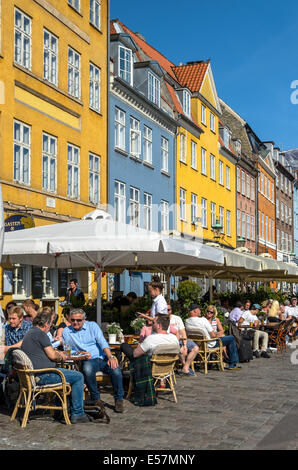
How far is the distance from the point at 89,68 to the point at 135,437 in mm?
18002

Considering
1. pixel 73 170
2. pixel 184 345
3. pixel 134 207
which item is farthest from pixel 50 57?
pixel 184 345

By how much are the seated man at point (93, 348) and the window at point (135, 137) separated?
61.3 ft

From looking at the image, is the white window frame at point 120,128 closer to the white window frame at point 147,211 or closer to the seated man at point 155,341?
the white window frame at point 147,211

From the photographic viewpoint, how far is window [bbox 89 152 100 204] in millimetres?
23188

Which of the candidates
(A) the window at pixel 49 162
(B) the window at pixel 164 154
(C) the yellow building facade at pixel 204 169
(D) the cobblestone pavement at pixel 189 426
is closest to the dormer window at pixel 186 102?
(C) the yellow building facade at pixel 204 169

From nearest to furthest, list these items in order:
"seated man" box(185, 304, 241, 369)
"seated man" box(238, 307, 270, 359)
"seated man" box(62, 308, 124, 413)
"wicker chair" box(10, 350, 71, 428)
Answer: "wicker chair" box(10, 350, 71, 428)
"seated man" box(62, 308, 124, 413)
"seated man" box(185, 304, 241, 369)
"seated man" box(238, 307, 270, 359)

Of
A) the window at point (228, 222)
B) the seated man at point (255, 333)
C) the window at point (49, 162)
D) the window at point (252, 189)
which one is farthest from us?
the window at point (252, 189)

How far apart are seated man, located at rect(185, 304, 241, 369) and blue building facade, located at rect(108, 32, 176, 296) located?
34.2 feet

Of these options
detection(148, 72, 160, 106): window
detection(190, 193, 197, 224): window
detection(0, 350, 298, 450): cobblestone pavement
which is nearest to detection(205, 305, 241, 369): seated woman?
detection(0, 350, 298, 450): cobblestone pavement

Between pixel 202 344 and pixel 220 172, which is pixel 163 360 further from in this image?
pixel 220 172

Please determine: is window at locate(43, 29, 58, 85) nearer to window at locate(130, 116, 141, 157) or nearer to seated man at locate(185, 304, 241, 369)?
window at locate(130, 116, 141, 157)

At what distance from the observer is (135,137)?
27516 millimetres

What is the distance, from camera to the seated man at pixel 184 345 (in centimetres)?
1162

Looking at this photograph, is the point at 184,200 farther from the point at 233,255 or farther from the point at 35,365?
the point at 35,365
